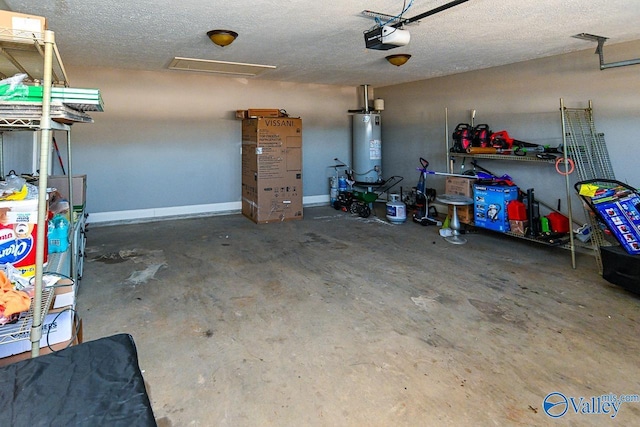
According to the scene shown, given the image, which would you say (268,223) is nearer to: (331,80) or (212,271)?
(212,271)

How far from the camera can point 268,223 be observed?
5.86m

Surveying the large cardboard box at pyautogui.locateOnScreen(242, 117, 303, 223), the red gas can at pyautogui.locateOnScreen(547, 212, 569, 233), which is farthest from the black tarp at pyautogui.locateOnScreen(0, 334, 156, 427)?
the large cardboard box at pyautogui.locateOnScreen(242, 117, 303, 223)

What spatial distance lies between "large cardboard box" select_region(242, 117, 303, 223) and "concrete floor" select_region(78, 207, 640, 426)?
1518 mm

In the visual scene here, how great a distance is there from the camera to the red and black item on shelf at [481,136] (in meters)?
4.98

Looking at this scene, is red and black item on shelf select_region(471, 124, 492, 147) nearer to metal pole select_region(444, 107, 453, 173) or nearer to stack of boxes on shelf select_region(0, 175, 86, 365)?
metal pole select_region(444, 107, 453, 173)

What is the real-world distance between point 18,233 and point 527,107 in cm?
524

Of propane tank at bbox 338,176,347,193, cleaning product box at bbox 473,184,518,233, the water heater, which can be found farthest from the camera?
propane tank at bbox 338,176,347,193

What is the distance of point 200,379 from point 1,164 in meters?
2.79

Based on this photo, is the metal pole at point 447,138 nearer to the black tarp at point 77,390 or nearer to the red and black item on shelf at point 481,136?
the red and black item on shelf at point 481,136

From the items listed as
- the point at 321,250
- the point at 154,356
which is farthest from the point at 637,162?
the point at 154,356

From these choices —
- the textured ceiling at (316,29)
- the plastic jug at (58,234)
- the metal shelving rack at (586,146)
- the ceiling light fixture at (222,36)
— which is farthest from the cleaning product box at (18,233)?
the metal shelving rack at (586,146)

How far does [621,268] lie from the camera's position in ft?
9.86

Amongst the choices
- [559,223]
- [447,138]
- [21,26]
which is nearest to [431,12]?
[21,26]

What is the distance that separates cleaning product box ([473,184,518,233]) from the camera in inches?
178
